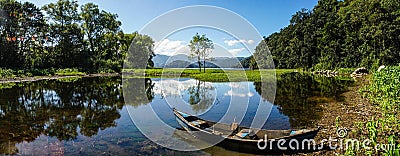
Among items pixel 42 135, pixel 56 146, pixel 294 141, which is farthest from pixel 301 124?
pixel 42 135

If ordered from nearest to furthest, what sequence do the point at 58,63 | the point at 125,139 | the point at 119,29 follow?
the point at 125,139 < the point at 58,63 < the point at 119,29

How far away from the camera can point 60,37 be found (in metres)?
59.8

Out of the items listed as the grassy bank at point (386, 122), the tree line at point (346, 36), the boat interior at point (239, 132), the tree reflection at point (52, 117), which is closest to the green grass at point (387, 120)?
the grassy bank at point (386, 122)

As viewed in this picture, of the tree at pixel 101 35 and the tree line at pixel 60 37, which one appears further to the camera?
the tree at pixel 101 35

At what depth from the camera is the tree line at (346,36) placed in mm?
39656

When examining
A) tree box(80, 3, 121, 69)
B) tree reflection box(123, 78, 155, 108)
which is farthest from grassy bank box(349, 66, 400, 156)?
tree box(80, 3, 121, 69)

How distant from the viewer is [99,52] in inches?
2687

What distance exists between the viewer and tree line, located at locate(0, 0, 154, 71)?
50469mm

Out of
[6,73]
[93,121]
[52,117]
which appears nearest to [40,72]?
[6,73]

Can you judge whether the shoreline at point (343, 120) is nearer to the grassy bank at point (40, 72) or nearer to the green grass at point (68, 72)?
the grassy bank at point (40, 72)

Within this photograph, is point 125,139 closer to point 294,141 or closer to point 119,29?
point 294,141

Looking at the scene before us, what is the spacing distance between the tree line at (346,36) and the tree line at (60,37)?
38.4 m

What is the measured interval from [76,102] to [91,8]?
A: 53676 millimetres

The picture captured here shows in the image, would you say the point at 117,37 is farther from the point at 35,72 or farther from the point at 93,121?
the point at 93,121
